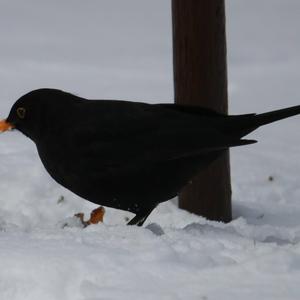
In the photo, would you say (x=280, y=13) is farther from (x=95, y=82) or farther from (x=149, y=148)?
(x=149, y=148)

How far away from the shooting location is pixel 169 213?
5383mm

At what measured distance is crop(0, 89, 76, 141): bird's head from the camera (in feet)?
14.8

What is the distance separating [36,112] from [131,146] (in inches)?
22.6

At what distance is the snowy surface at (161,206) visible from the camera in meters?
2.99

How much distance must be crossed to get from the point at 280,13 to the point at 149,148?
6.84 metres

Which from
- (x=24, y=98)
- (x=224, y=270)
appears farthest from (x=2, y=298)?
(x=24, y=98)

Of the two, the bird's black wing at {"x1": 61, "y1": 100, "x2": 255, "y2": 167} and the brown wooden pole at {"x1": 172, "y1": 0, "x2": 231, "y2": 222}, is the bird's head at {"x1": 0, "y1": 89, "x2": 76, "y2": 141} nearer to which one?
the bird's black wing at {"x1": 61, "y1": 100, "x2": 255, "y2": 167}

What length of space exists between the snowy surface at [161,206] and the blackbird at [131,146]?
10.2 inches

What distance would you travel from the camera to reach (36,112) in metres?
4.56

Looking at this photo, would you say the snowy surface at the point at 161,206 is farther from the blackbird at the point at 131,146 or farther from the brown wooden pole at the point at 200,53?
the brown wooden pole at the point at 200,53

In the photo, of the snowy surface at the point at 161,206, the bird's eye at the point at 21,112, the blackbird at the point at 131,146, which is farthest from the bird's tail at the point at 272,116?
the bird's eye at the point at 21,112

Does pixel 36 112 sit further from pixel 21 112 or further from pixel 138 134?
pixel 138 134

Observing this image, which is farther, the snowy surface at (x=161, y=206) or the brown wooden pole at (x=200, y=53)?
the brown wooden pole at (x=200, y=53)

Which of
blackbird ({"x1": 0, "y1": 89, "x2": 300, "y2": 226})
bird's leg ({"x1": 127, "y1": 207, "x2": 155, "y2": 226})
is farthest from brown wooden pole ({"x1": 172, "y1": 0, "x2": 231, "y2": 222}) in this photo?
bird's leg ({"x1": 127, "y1": 207, "x2": 155, "y2": 226})
